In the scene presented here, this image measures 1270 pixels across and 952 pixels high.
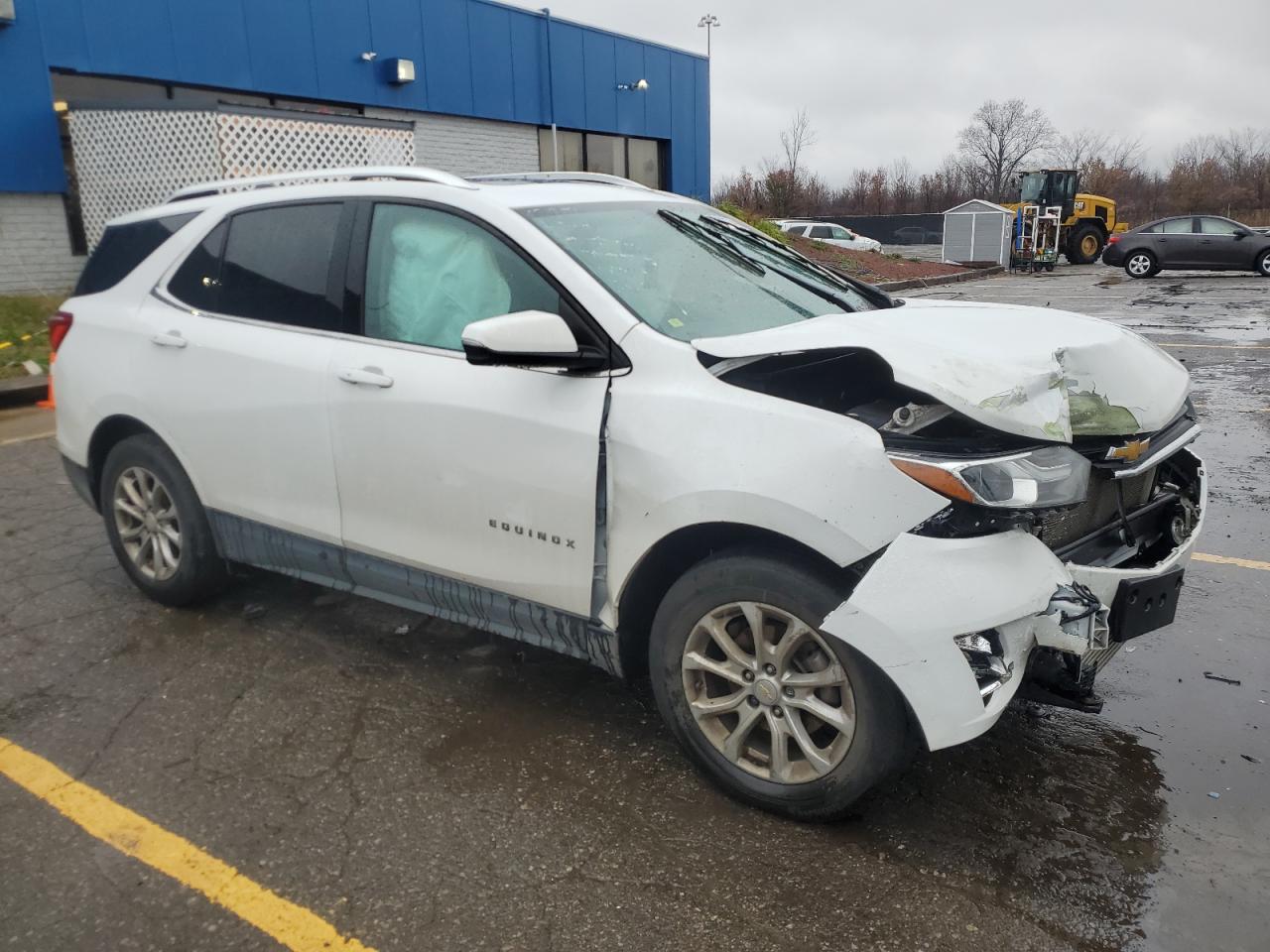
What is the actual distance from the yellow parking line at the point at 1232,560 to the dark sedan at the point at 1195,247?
22786mm

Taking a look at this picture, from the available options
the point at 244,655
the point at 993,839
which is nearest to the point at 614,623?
the point at 993,839

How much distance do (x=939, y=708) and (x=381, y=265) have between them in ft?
7.72

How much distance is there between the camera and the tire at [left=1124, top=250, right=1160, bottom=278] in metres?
24.9

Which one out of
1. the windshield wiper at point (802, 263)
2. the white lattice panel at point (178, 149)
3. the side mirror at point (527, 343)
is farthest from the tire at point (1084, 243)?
the side mirror at point (527, 343)

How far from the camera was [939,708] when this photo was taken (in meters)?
2.42

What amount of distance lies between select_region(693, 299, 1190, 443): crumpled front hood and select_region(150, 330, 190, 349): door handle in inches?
91.7

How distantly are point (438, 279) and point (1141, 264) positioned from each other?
85.7 feet

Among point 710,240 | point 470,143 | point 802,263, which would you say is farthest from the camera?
point 470,143

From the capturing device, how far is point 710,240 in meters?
3.67

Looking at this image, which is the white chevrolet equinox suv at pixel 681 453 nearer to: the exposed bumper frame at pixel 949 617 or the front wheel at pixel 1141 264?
the exposed bumper frame at pixel 949 617

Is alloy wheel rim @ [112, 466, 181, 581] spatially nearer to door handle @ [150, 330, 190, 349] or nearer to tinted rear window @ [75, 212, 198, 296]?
door handle @ [150, 330, 190, 349]

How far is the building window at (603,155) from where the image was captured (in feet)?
71.7

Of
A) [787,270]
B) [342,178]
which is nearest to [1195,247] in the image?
[787,270]

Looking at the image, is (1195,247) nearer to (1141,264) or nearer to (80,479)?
(1141,264)
